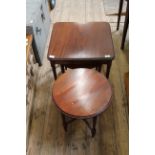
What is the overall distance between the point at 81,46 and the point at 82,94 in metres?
0.44

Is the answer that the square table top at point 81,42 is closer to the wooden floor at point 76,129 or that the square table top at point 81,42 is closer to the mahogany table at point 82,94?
the mahogany table at point 82,94

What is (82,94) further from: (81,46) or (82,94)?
(81,46)

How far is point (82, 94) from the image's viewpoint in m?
1.22

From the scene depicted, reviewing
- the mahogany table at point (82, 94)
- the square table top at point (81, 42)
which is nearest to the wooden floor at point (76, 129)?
the mahogany table at point (82, 94)

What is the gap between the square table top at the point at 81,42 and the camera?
146 cm

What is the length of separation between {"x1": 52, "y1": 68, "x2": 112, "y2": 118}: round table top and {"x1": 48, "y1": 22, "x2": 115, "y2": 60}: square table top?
0.54 ft

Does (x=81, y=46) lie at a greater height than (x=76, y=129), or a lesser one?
greater

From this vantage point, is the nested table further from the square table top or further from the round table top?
the round table top

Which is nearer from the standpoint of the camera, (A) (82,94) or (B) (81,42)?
(A) (82,94)

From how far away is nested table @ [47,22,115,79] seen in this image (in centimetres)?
145

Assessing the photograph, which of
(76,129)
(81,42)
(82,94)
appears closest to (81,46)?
(81,42)
